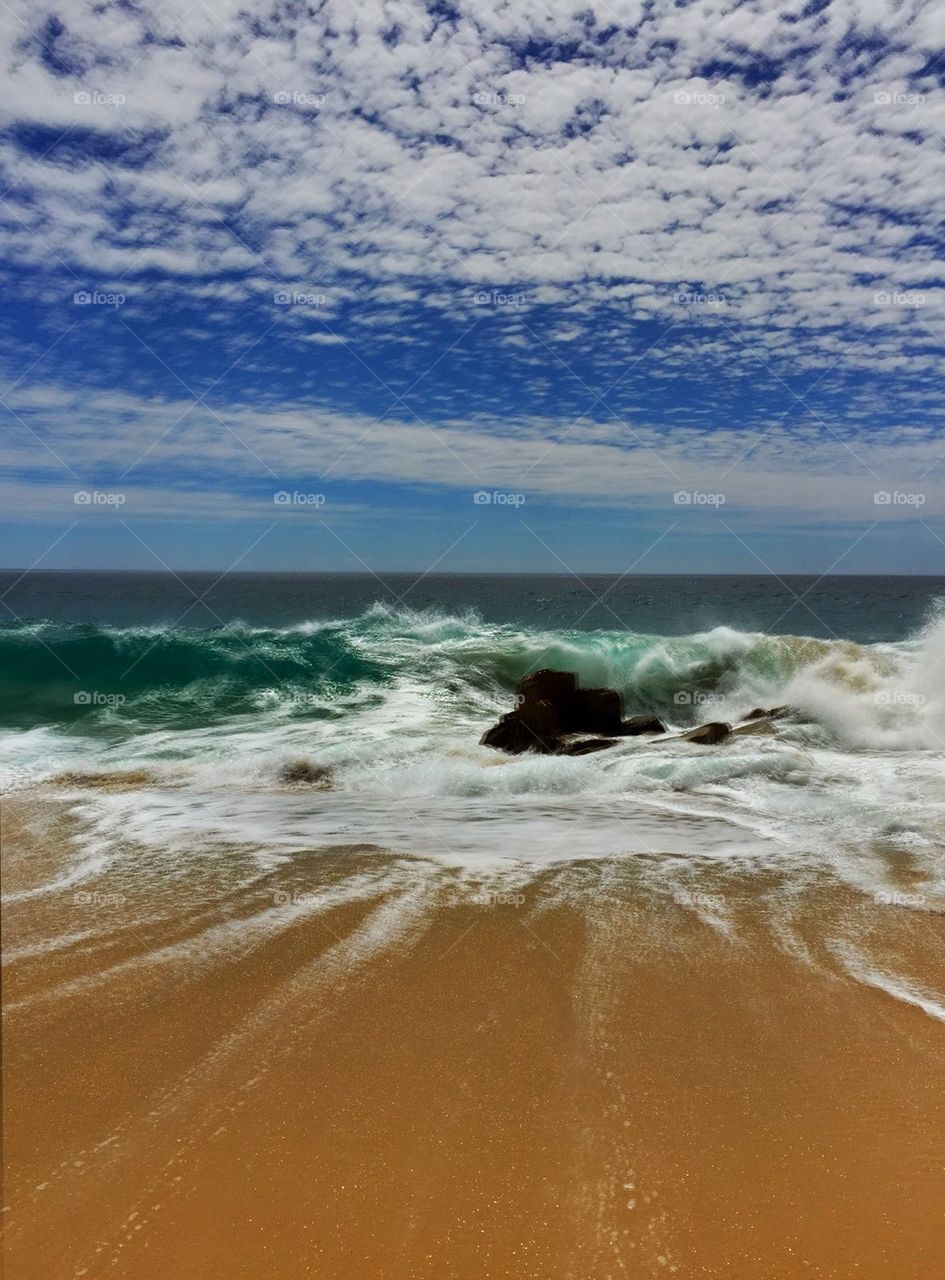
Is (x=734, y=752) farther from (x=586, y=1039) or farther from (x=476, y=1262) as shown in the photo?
(x=476, y=1262)

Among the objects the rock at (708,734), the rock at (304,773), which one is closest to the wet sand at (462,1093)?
the rock at (304,773)

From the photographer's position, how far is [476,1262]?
2469 mm

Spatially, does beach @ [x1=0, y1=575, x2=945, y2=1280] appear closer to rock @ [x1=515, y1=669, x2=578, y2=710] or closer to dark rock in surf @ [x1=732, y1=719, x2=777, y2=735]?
rock @ [x1=515, y1=669, x2=578, y2=710]

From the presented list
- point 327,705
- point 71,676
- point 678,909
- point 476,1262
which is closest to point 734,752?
point 678,909

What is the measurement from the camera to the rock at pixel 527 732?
12227 millimetres

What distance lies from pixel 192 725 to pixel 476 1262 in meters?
13.1

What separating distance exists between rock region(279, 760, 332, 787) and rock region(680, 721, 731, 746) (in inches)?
226

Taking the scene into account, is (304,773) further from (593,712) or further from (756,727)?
(756,727)

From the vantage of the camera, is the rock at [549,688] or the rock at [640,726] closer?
the rock at [549,688]

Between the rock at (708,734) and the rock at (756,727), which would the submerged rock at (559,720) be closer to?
the rock at (708,734)

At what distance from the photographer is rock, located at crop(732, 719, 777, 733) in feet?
45.1

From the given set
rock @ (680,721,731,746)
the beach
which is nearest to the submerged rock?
rock @ (680,721,731,746)

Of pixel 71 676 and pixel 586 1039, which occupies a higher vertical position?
pixel 586 1039

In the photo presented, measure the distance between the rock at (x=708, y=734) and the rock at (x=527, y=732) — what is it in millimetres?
2073
